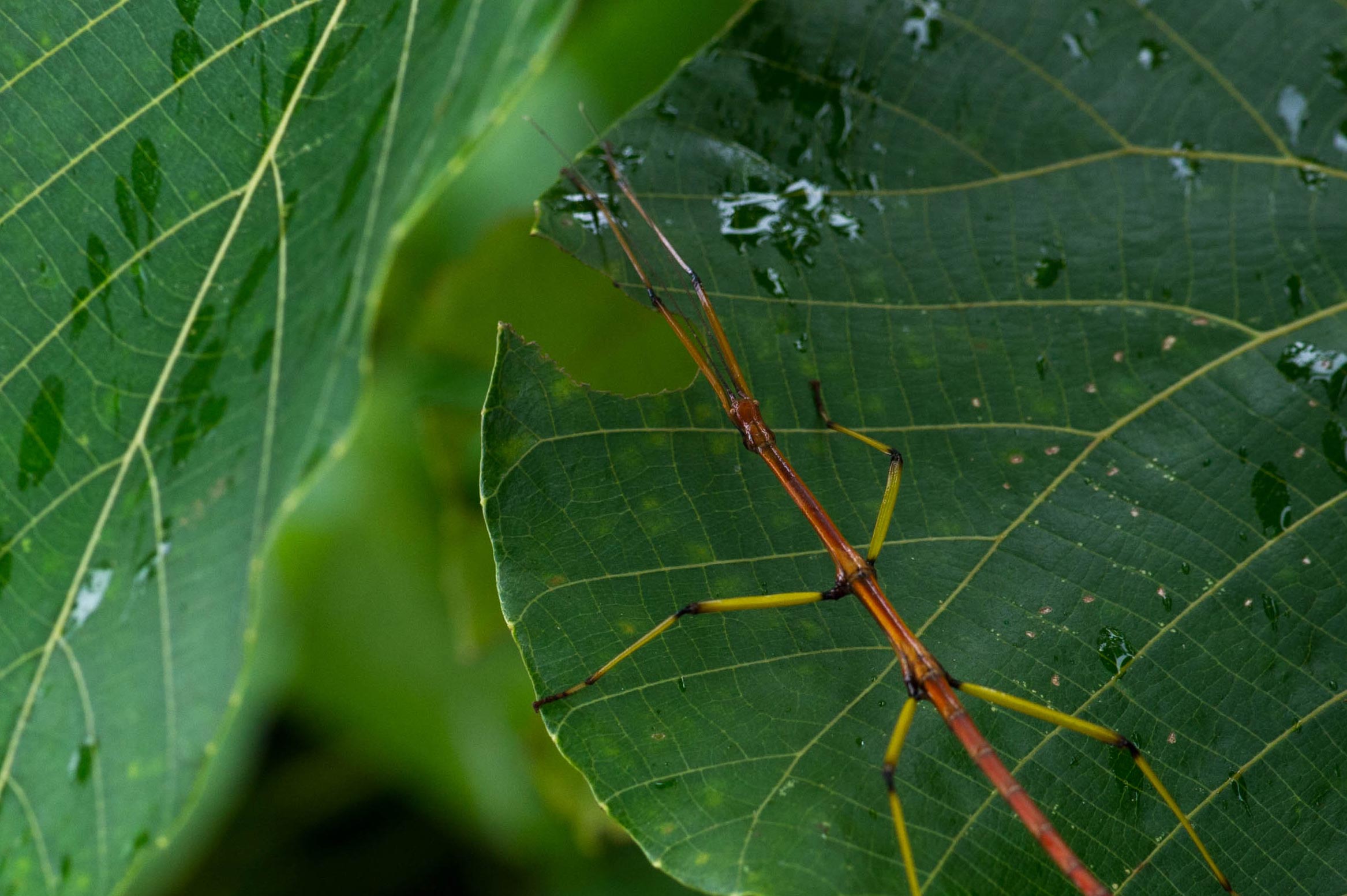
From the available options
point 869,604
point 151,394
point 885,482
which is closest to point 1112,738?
point 869,604

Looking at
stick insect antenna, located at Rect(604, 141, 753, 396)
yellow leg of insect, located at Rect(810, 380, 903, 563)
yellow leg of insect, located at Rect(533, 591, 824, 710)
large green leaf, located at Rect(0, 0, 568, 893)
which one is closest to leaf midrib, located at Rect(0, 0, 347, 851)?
large green leaf, located at Rect(0, 0, 568, 893)

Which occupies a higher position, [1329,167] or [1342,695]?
[1329,167]

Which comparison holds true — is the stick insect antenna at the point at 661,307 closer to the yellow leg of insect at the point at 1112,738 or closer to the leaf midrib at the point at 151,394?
the leaf midrib at the point at 151,394

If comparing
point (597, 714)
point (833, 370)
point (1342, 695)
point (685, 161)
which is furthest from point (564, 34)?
point (1342, 695)

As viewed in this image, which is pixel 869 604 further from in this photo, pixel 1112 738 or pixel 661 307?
pixel 661 307

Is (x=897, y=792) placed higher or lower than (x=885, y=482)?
lower

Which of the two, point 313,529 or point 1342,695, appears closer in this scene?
point 1342,695

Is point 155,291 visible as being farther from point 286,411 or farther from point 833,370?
point 833,370
